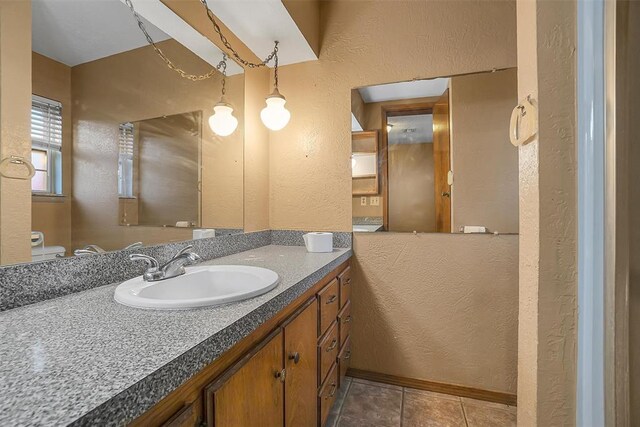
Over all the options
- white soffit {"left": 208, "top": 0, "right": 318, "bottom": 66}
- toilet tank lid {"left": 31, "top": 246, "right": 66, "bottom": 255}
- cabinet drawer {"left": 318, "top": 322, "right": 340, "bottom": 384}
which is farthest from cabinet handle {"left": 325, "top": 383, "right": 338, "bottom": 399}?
white soffit {"left": 208, "top": 0, "right": 318, "bottom": 66}

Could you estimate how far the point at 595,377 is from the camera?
0.68 m

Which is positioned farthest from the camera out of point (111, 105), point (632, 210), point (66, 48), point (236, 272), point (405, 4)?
point (405, 4)


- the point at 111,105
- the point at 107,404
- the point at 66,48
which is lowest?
the point at 107,404

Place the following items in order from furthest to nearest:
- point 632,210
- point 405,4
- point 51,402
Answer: point 405,4, point 632,210, point 51,402

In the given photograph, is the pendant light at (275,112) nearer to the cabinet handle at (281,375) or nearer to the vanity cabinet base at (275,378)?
the vanity cabinet base at (275,378)

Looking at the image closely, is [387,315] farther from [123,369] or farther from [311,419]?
[123,369]

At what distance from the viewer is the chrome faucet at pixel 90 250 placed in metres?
0.91

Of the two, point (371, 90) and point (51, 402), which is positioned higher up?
point (371, 90)

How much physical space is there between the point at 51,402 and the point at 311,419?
104 cm

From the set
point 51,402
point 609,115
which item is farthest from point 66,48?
point 609,115

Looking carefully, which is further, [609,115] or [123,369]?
[609,115]

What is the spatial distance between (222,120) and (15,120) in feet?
3.06

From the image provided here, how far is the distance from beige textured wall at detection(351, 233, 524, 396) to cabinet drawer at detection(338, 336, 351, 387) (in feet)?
0.19

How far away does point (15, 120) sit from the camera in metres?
0.77
